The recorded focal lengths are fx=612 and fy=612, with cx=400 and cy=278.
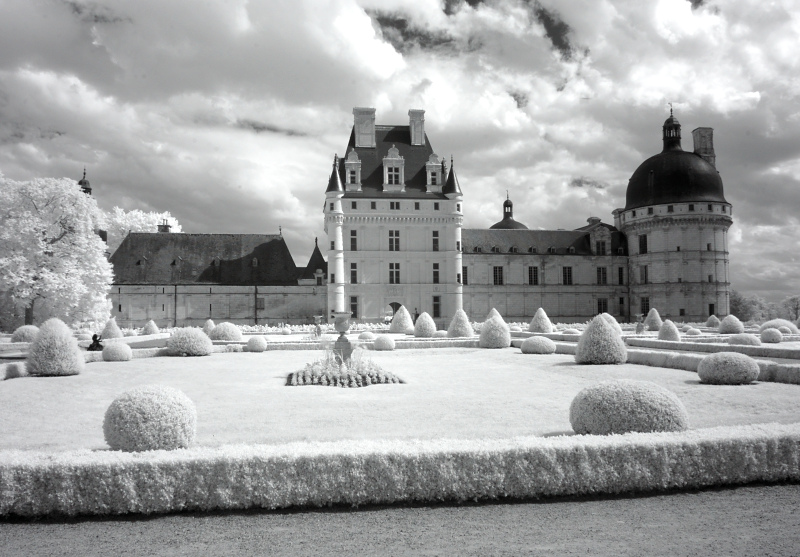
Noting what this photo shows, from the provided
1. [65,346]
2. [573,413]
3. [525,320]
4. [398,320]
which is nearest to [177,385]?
[65,346]

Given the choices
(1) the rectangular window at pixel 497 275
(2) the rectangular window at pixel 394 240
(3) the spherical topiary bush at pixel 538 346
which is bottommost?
(3) the spherical topiary bush at pixel 538 346

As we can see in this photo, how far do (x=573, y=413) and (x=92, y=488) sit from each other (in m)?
5.94

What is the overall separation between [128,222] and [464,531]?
6116cm

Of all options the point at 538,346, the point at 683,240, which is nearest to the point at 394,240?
the point at 683,240

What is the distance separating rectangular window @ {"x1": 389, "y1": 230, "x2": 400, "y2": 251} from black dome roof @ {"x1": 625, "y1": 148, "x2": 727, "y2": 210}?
23752mm

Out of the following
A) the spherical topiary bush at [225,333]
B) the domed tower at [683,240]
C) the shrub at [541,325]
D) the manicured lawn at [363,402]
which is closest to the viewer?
the manicured lawn at [363,402]

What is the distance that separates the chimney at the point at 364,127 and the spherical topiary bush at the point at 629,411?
46447 millimetres

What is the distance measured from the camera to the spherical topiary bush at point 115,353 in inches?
857

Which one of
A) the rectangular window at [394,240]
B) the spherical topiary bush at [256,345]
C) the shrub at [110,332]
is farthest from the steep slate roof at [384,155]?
the spherical topiary bush at [256,345]

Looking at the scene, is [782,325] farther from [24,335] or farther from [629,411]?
[24,335]

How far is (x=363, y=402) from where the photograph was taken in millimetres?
12453

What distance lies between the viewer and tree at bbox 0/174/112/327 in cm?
3173

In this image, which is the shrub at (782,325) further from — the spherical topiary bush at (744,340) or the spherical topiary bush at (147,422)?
the spherical topiary bush at (147,422)

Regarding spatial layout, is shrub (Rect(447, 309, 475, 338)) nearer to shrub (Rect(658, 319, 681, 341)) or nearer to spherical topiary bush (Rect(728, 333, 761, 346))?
shrub (Rect(658, 319, 681, 341))
